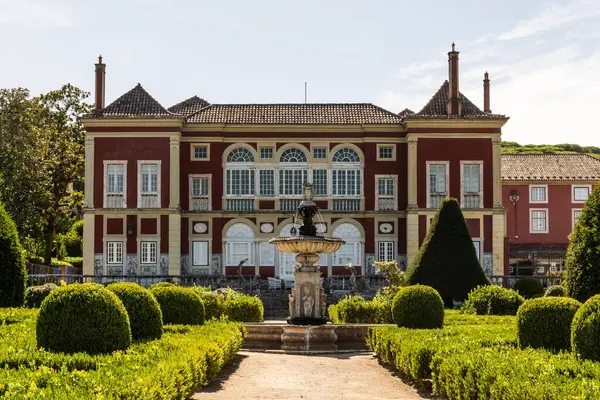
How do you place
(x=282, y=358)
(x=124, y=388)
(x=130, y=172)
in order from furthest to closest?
(x=130, y=172) → (x=282, y=358) → (x=124, y=388)

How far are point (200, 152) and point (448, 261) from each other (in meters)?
16.6

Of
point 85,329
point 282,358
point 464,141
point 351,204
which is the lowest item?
point 282,358

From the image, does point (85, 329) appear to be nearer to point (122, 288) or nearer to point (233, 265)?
point (122, 288)

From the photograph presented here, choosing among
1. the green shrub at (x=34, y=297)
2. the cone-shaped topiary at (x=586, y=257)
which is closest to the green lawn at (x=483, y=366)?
the cone-shaped topiary at (x=586, y=257)

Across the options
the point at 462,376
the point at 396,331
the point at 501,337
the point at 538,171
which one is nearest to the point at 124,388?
the point at 462,376

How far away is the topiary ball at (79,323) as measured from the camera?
11750mm

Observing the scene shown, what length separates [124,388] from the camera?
28.1 feet

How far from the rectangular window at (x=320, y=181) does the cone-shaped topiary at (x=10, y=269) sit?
2351cm

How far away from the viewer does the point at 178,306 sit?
17750 mm

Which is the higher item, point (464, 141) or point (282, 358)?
point (464, 141)

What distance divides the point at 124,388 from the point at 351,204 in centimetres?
3540

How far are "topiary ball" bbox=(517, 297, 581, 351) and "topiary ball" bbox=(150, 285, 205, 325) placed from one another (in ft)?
22.8

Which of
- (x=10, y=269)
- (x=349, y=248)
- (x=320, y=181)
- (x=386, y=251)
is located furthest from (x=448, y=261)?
(x=10, y=269)

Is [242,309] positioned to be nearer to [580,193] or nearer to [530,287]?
[530,287]
